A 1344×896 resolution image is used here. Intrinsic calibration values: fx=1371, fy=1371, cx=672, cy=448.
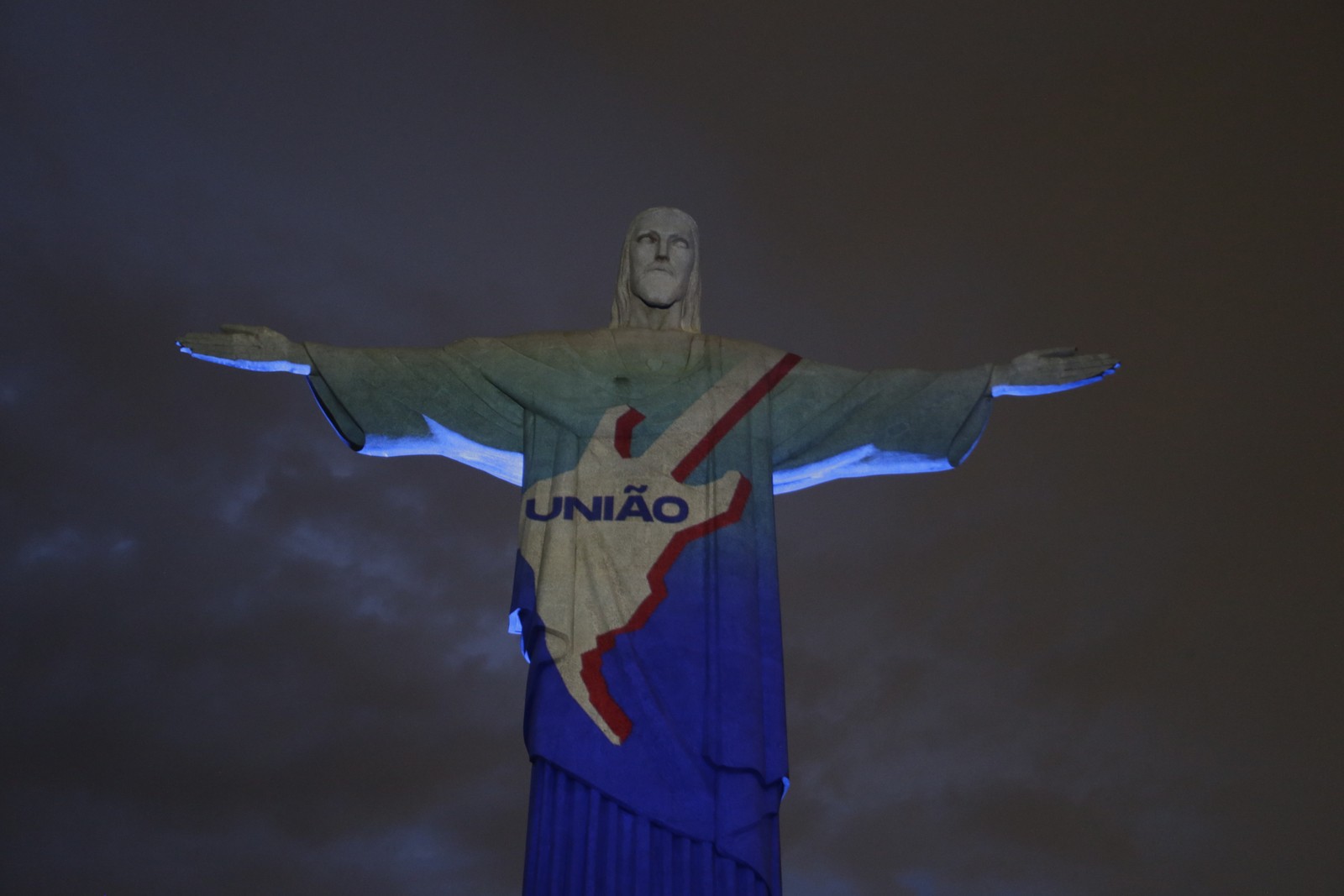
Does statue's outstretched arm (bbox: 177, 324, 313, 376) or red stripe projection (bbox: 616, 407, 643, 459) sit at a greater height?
statue's outstretched arm (bbox: 177, 324, 313, 376)

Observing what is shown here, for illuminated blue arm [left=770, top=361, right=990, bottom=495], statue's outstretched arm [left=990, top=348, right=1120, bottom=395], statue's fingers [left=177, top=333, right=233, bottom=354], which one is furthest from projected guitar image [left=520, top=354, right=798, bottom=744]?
statue's fingers [left=177, top=333, right=233, bottom=354]

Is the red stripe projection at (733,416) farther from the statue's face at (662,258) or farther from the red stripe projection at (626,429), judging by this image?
the statue's face at (662,258)

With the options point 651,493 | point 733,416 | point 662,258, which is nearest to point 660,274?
point 662,258

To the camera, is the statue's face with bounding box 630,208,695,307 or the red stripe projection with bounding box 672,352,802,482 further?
the statue's face with bounding box 630,208,695,307

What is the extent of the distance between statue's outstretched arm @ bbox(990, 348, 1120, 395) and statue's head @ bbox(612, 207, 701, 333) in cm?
245

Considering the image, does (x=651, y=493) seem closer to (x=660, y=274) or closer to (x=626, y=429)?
(x=626, y=429)

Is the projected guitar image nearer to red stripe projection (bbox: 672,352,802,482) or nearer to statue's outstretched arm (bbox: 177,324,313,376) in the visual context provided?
red stripe projection (bbox: 672,352,802,482)

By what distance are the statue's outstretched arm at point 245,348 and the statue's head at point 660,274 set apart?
2.51 m

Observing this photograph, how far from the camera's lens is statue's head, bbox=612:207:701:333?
35.2ft

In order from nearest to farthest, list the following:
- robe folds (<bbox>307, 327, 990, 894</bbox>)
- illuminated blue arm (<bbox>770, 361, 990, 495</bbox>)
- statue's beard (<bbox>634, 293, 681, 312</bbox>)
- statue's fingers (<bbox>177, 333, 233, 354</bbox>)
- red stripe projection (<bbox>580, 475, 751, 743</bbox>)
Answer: robe folds (<bbox>307, 327, 990, 894</bbox>)
red stripe projection (<bbox>580, 475, 751, 743</bbox>)
statue's fingers (<bbox>177, 333, 233, 354</bbox>)
illuminated blue arm (<bbox>770, 361, 990, 495</bbox>)
statue's beard (<bbox>634, 293, 681, 312</bbox>)

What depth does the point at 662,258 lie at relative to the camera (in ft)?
35.4

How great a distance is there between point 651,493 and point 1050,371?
9.87ft

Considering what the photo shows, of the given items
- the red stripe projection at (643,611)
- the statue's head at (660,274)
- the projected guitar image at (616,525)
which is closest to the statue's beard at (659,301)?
the statue's head at (660,274)

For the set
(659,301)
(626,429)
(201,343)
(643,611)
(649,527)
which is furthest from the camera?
(659,301)
